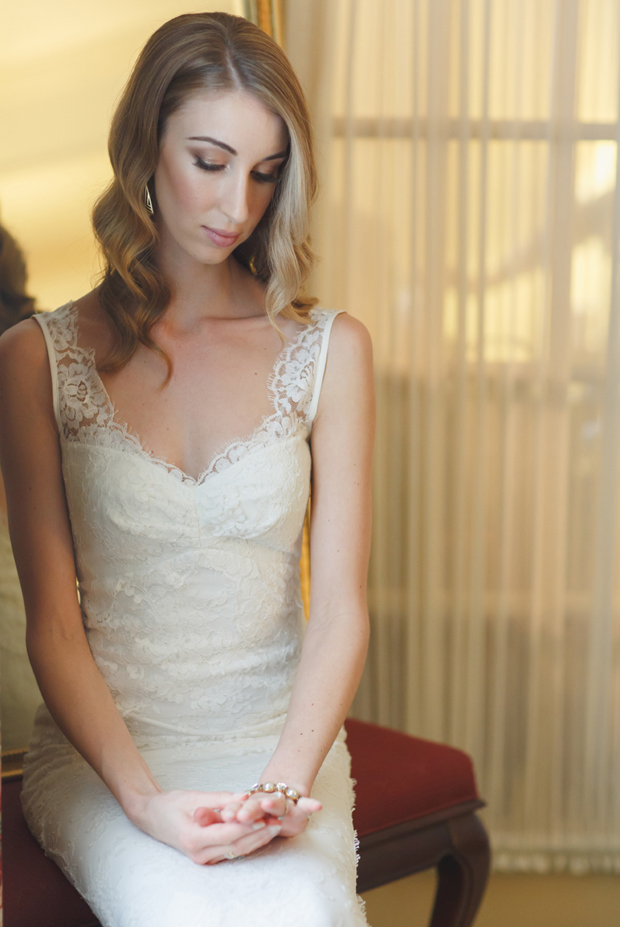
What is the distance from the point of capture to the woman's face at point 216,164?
1.42 m

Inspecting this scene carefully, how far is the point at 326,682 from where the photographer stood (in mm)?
1455

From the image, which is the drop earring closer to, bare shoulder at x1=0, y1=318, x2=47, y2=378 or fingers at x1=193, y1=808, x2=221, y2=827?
bare shoulder at x1=0, y1=318, x2=47, y2=378

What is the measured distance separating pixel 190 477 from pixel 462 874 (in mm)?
1014

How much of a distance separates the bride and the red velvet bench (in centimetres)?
13

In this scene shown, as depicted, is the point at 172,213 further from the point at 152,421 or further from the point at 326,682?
the point at 326,682

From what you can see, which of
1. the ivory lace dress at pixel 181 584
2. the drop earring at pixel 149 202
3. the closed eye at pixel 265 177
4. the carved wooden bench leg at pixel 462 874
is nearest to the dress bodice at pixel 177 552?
the ivory lace dress at pixel 181 584

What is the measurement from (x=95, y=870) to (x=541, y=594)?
1.58 metres

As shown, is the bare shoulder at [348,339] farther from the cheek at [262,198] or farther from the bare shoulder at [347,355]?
the cheek at [262,198]

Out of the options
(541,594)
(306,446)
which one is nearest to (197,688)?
(306,446)

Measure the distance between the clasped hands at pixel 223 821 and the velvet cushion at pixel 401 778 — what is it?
492mm

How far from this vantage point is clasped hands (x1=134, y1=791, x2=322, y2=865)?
1151 mm

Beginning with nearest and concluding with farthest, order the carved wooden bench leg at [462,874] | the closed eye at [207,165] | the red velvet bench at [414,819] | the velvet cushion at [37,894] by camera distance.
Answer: the velvet cushion at [37,894]
the closed eye at [207,165]
the red velvet bench at [414,819]
the carved wooden bench leg at [462,874]

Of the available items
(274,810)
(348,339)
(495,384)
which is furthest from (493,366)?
(274,810)

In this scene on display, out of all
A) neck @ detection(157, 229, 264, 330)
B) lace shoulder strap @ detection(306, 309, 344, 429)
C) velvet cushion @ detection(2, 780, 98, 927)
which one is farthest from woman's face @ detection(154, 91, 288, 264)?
velvet cushion @ detection(2, 780, 98, 927)
